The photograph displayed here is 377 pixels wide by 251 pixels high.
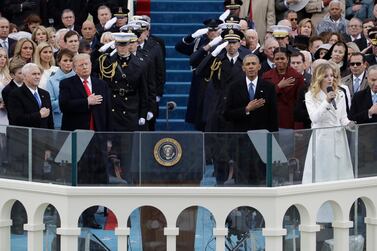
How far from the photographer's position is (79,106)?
2220cm

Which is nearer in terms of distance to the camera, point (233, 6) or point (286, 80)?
point (286, 80)

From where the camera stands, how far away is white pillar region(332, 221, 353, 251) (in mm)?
20062

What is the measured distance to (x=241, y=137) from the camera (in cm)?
1967

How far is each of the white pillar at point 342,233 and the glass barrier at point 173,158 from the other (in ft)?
2.05

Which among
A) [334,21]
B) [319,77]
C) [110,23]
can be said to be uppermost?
[334,21]

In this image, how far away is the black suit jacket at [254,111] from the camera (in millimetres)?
22078

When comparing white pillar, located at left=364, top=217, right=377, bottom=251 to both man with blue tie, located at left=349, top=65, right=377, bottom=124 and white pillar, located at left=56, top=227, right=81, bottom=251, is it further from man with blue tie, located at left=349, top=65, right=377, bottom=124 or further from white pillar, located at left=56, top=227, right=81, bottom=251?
white pillar, located at left=56, top=227, right=81, bottom=251

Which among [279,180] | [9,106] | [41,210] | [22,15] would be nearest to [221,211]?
[279,180]

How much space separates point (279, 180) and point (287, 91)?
11.7ft

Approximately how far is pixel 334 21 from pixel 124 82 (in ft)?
20.3

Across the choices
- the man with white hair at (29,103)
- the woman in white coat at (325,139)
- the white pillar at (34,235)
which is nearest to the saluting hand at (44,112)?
the man with white hair at (29,103)

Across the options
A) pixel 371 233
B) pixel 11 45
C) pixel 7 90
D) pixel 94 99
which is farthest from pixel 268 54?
pixel 371 233

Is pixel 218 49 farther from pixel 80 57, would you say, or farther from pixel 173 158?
pixel 173 158

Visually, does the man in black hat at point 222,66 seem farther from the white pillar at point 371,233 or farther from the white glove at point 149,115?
the white pillar at point 371,233
